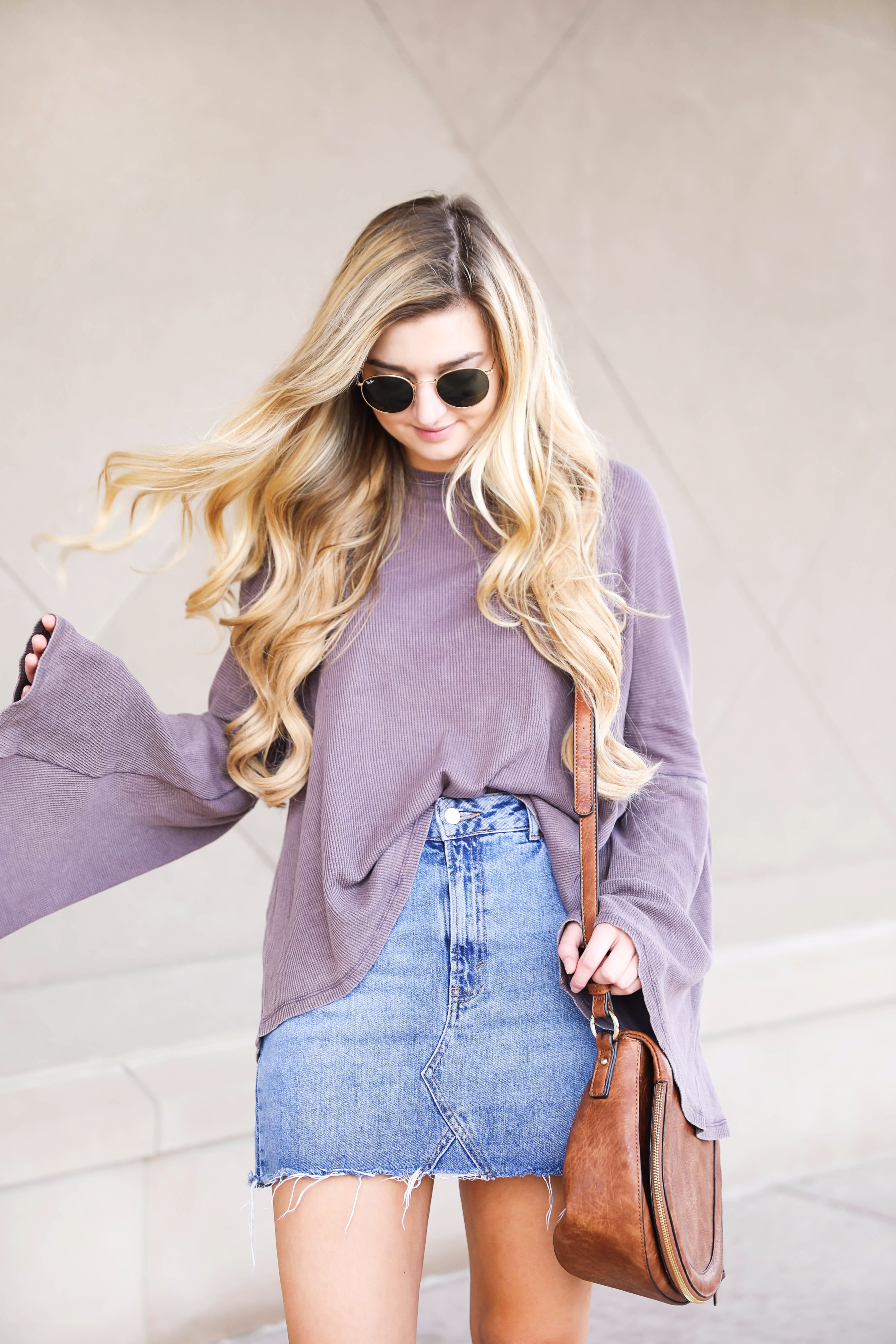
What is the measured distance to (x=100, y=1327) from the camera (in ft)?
7.73

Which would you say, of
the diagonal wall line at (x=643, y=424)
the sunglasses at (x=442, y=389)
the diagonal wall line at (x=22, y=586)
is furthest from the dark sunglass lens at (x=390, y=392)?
the diagonal wall line at (x=643, y=424)

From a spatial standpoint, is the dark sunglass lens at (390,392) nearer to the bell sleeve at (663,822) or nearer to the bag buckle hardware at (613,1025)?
the bell sleeve at (663,822)

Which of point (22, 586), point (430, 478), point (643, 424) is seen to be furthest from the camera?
point (643, 424)

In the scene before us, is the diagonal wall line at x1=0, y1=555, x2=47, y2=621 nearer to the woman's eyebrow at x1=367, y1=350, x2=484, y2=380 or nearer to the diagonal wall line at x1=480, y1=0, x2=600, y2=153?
the woman's eyebrow at x1=367, y1=350, x2=484, y2=380

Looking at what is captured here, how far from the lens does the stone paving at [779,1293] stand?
2.51 meters

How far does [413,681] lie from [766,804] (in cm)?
240

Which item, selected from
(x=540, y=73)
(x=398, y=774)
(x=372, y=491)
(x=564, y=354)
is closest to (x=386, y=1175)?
(x=398, y=774)

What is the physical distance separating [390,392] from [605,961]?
0.75 m

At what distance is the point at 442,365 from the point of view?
58.3 inches

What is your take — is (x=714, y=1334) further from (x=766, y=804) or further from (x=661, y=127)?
(x=661, y=127)

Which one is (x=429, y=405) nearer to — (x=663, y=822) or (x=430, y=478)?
(x=430, y=478)

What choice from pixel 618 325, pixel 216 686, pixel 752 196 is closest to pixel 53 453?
pixel 216 686

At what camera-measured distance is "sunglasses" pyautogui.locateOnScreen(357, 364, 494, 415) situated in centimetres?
147

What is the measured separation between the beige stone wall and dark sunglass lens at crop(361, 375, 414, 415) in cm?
101
